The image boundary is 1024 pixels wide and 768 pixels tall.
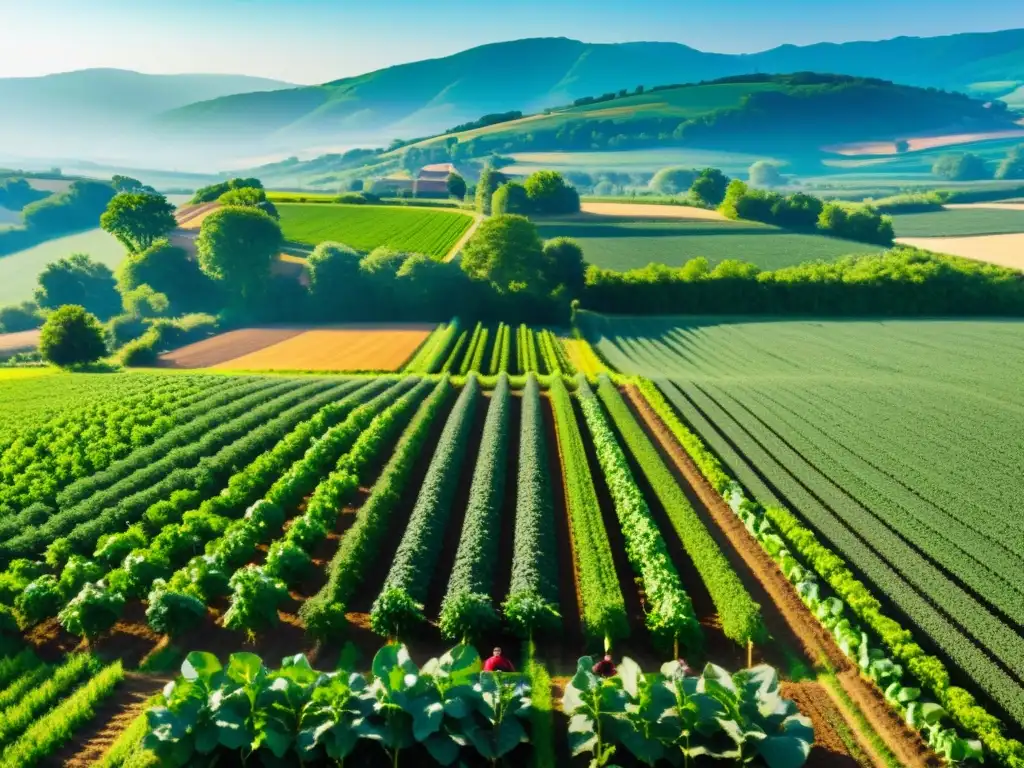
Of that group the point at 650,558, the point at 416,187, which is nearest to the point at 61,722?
the point at 650,558

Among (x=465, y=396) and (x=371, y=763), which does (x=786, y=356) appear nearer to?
(x=465, y=396)

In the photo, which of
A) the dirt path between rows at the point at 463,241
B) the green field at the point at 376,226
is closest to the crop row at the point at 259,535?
the dirt path between rows at the point at 463,241

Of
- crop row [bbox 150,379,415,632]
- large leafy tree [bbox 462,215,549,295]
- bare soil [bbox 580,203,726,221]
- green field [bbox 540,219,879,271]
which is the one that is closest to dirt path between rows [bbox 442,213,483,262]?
large leafy tree [bbox 462,215,549,295]

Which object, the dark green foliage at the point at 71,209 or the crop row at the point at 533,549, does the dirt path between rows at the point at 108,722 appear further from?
the dark green foliage at the point at 71,209

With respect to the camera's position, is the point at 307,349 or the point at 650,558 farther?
the point at 307,349

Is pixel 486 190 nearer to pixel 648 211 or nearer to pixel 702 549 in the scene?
pixel 648 211
